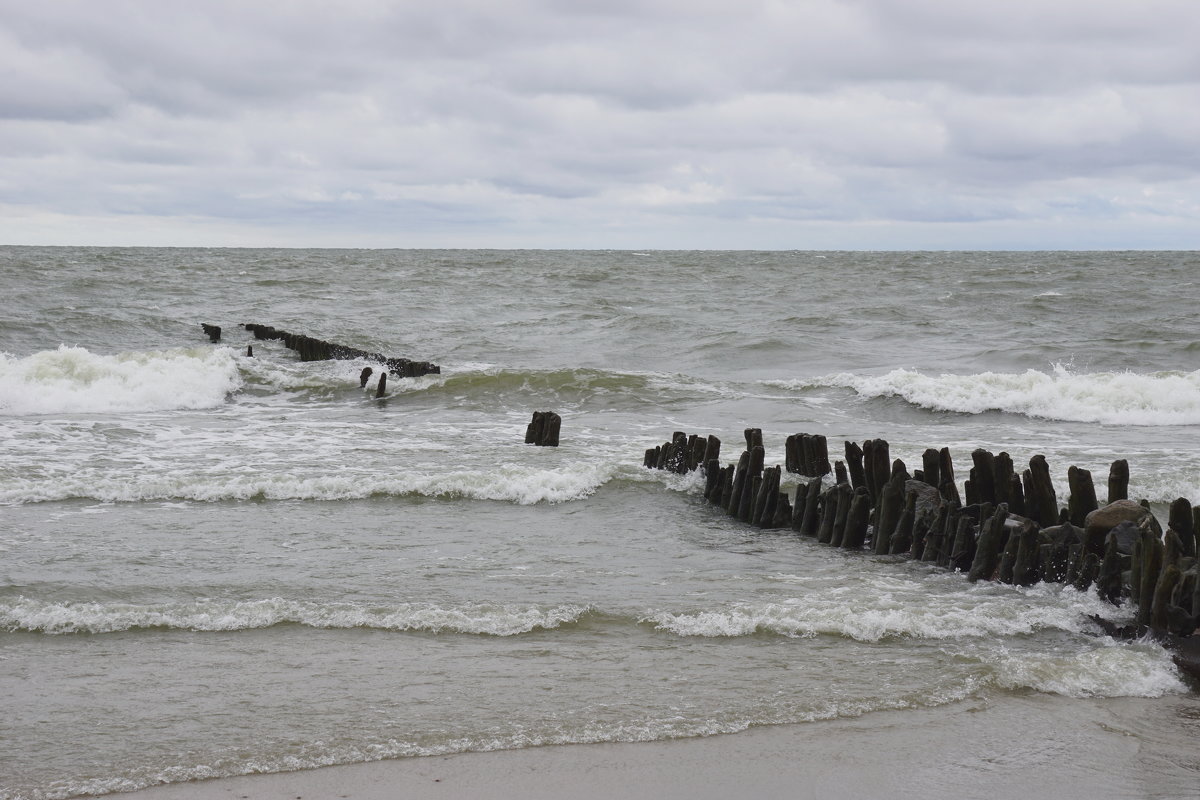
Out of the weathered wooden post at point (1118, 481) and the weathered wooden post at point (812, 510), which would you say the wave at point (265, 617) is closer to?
the weathered wooden post at point (812, 510)

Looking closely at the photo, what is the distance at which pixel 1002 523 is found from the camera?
825cm

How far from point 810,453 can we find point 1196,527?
4718 mm

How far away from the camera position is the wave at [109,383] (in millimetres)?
18828

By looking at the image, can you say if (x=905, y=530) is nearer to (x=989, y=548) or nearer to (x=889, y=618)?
(x=989, y=548)

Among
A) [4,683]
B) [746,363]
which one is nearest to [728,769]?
[4,683]

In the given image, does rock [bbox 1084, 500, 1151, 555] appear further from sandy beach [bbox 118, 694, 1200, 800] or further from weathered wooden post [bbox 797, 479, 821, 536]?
weathered wooden post [bbox 797, 479, 821, 536]

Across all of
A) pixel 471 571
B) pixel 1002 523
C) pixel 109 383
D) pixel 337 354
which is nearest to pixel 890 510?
pixel 1002 523

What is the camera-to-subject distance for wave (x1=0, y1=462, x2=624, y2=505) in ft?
35.8

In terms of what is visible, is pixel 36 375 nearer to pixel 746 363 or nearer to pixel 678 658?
pixel 746 363

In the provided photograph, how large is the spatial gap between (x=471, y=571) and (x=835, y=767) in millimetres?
4099

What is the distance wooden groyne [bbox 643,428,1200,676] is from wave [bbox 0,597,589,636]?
324cm

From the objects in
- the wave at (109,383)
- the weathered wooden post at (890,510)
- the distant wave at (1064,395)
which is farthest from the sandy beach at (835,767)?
the wave at (109,383)

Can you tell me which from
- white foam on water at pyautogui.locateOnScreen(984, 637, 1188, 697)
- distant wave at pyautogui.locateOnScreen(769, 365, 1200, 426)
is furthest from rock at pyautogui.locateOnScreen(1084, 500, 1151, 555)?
distant wave at pyautogui.locateOnScreen(769, 365, 1200, 426)

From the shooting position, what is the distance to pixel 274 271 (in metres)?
65.3
